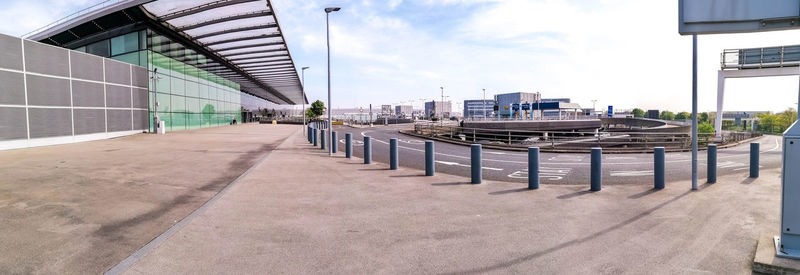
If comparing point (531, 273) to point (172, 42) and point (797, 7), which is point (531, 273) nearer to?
point (797, 7)

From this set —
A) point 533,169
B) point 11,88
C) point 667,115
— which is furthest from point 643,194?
point 667,115

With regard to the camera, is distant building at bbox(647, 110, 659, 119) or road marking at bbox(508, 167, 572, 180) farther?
distant building at bbox(647, 110, 659, 119)

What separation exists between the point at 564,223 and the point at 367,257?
2921 millimetres

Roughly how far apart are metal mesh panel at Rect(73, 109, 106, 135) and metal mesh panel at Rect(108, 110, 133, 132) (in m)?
0.80

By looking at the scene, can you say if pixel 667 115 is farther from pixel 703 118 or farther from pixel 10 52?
pixel 10 52

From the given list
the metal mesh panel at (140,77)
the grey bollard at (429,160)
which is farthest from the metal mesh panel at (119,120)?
the grey bollard at (429,160)

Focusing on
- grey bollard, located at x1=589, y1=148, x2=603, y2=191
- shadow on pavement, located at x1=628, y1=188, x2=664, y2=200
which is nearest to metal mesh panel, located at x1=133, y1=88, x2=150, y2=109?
grey bollard, located at x1=589, y1=148, x2=603, y2=191

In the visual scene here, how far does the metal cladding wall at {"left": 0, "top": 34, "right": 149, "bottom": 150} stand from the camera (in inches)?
672

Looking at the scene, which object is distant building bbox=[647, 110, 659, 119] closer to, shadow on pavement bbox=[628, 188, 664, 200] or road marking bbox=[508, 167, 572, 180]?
road marking bbox=[508, 167, 572, 180]

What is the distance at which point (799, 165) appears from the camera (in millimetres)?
3871

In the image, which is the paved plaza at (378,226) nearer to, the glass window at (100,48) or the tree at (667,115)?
the glass window at (100,48)

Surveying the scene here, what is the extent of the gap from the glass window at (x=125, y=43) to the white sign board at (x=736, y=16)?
33429 millimetres

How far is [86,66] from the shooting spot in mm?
21812

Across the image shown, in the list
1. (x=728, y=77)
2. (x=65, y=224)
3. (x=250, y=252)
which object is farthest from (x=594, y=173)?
(x=728, y=77)
